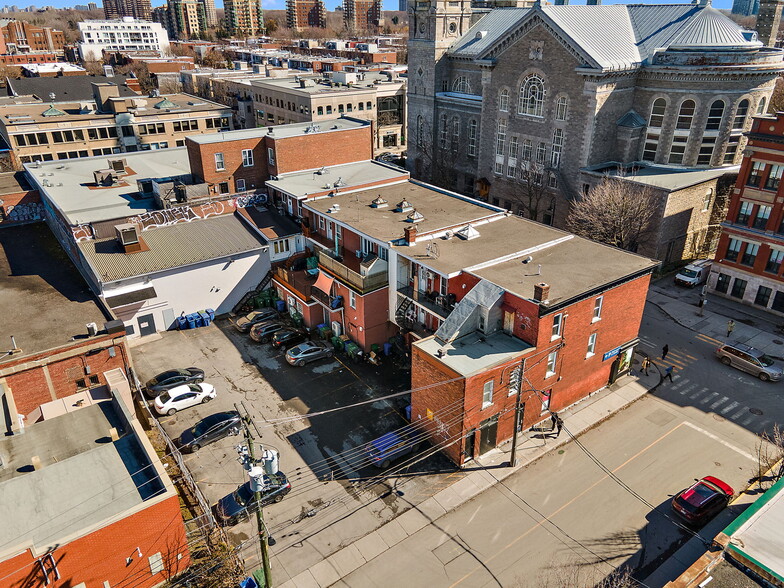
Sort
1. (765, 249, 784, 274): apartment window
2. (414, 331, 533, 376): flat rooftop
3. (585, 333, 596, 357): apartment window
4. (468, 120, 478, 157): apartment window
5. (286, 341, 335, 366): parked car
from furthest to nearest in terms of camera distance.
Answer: (468, 120, 478, 157): apartment window, (765, 249, 784, 274): apartment window, (286, 341, 335, 366): parked car, (585, 333, 596, 357): apartment window, (414, 331, 533, 376): flat rooftop

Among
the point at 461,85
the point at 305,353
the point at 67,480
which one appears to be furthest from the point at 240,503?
the point at 461,85

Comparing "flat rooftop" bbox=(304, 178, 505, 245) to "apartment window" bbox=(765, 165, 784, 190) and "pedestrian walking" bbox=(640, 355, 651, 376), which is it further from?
"apartment window" bbox=(765, 165, 784, 190)

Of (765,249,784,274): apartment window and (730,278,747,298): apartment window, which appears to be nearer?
(765,249,784,274): apartment window

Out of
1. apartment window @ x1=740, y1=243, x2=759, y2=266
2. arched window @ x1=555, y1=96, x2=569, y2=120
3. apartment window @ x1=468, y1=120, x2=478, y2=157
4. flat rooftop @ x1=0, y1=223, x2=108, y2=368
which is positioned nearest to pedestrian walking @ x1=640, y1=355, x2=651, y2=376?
apartment window @ x1=740, y1=243, x2=759, y2=266

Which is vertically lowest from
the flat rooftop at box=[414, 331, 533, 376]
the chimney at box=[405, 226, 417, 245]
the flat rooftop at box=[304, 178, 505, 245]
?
the flat rooftop at box=[414, 331, 533, 376]

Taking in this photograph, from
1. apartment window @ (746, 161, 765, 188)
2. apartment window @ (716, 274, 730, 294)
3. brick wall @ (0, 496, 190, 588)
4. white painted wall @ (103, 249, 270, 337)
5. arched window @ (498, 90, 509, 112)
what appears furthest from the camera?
arched window @ (498, 90, 509, 112)

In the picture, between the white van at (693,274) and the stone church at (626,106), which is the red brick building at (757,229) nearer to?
the white van at (693,274)

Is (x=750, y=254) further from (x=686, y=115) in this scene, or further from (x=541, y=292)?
(x=541, y=292)
